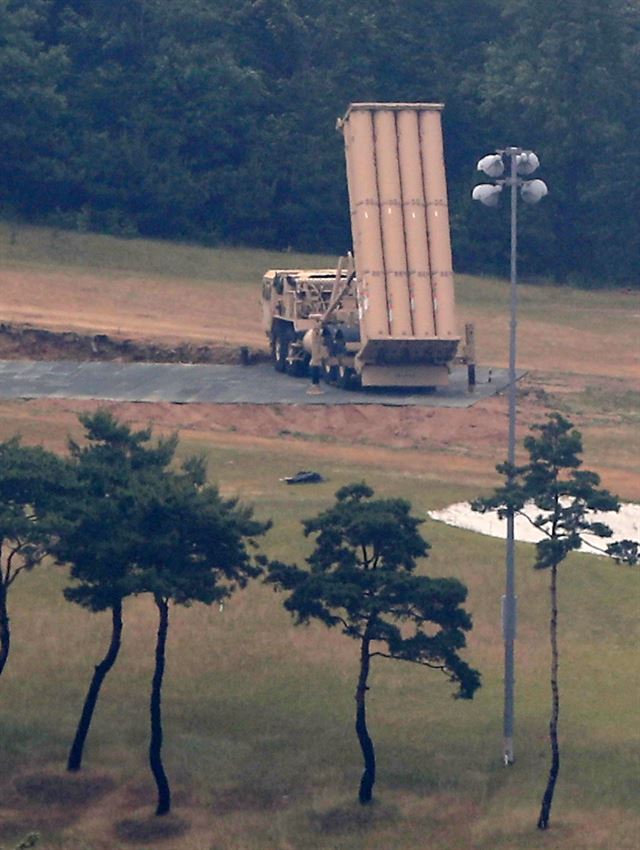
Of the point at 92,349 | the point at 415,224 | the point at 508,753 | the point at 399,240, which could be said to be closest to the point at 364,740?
the point at 508,753

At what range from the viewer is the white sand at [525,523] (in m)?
37.4

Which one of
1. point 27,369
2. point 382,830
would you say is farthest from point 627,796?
point 27,369

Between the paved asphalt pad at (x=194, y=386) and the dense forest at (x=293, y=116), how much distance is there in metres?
24.4

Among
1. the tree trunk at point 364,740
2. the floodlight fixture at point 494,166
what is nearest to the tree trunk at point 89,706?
the tree trunk at point 364,740

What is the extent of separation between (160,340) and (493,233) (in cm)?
2829

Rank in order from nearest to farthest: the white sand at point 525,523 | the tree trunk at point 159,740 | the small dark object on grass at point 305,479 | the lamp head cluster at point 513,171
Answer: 1. the lamp head cluster at point 513,171
2. the tree trunk at point 159,740
3. the white sand at point 525,523
4. the small dark object on grass at point 305,479

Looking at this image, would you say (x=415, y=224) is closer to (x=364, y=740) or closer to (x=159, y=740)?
(x=364, y=740)

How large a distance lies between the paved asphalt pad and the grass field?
7520 mm

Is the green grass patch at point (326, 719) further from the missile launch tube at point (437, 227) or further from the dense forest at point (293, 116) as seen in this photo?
the dense forest at point (293, 116)

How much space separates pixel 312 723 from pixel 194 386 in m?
21.2

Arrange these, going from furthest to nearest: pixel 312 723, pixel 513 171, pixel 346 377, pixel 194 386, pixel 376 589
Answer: pixel 346 377 → pixel 194 386 → pixel 312 723 → pixel 376 589 → pixel 513 171

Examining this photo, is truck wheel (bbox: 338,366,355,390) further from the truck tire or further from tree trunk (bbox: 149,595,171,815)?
tree trunk (bbox: 149,595,171,815)

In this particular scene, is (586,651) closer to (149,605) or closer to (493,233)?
(149,605)

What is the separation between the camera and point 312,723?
1179 inches
